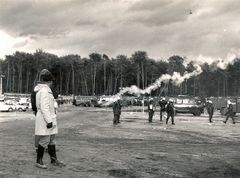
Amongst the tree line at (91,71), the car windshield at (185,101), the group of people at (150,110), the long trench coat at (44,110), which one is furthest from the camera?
the tree line at (91,71)

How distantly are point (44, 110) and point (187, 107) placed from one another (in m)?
39.0

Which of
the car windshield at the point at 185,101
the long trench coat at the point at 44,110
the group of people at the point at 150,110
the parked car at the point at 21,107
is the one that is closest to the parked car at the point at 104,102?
the parked car at the point at 21,107

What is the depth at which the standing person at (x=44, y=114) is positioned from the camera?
932 centimetres

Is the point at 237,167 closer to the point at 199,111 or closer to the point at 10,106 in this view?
the point at 199,111

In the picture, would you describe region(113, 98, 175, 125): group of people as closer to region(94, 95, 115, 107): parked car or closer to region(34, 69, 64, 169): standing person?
region(34, 69, 64, 169): standing person

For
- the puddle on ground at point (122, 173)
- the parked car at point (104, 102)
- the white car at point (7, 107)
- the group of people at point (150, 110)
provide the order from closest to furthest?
the puddle on ground at point (122, 173) < the group of people at point (150, 110) < the white car at point (7, 107) < the parked car at point (104, 102)

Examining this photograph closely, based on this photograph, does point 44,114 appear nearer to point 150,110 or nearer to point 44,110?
point 44,110

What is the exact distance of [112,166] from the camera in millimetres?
10734

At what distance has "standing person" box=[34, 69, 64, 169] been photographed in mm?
9320

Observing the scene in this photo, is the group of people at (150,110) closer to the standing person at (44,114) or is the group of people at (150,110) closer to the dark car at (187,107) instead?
the dark car at (187,107)

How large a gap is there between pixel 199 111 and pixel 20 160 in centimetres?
3819

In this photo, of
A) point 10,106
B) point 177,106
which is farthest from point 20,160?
point 10,106

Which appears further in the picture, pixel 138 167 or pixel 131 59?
pixel 131 59

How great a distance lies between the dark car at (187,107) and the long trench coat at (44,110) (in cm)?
3813
